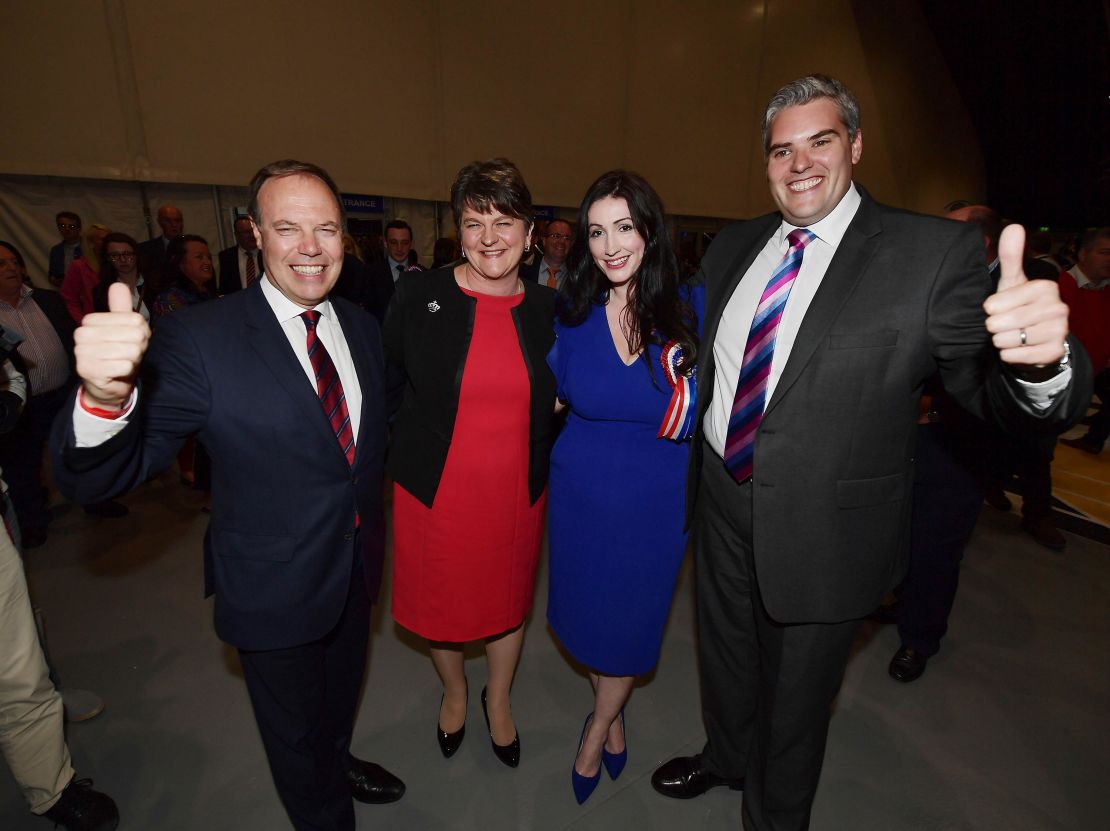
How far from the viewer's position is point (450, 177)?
27.8ft

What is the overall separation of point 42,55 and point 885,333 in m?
7.89

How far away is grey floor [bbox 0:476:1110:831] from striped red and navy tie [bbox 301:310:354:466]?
4.48ft

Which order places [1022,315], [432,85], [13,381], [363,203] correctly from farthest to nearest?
[432,85], [363,203], [13,381], [1022,315]

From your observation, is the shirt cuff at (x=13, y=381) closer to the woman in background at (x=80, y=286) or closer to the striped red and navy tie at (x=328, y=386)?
the striped red and navy tie at (x=328, y=386)

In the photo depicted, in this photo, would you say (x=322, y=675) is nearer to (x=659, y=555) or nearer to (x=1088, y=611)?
(x=659, y=555)

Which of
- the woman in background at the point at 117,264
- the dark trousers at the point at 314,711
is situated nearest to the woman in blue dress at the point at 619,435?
the dark trousers at the point at 314,711

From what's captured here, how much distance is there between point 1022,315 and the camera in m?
0.98

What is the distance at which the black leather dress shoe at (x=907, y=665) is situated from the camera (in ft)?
8.33

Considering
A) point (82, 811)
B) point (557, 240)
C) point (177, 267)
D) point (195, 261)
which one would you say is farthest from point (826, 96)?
point (177, 267)

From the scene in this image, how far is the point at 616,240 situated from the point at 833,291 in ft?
2.23

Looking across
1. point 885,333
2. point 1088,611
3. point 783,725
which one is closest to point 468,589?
point 783,725

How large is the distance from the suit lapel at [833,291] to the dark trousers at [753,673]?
1.28 feet

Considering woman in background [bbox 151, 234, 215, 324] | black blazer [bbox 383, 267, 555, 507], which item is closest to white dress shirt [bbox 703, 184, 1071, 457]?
black blazer [bbox 383, 267, 555, 507]

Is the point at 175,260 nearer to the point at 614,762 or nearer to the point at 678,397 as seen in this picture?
the point at 678,397
